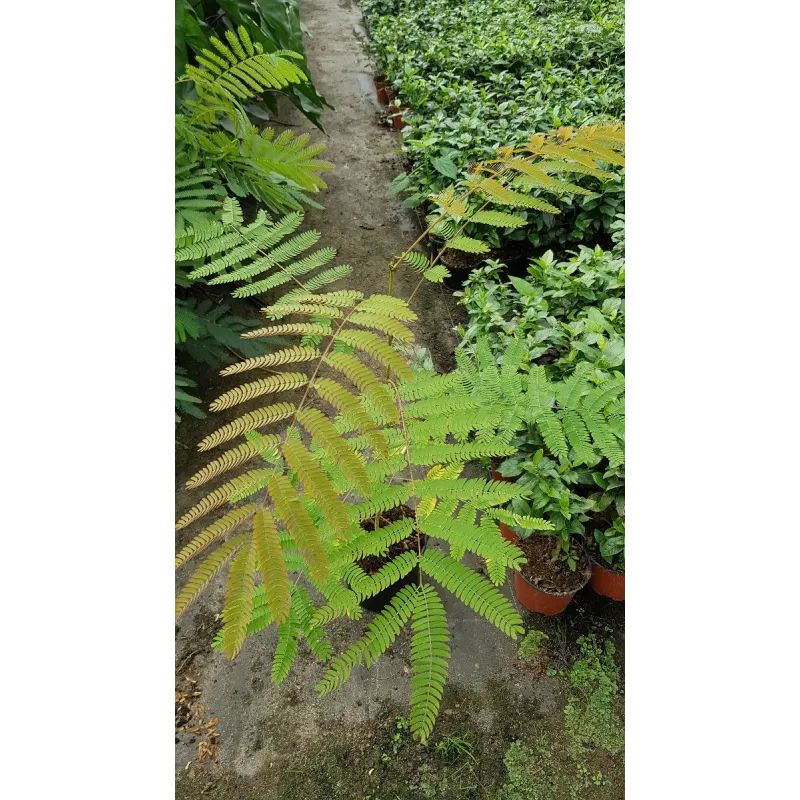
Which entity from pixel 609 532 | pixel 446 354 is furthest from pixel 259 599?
pixel 446 354

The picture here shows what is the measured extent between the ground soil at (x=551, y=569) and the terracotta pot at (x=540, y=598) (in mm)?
20

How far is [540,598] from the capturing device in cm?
212

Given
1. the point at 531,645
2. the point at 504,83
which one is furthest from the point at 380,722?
the point at 504,83

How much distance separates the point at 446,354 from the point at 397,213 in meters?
1.78

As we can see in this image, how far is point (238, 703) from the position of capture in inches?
80.5

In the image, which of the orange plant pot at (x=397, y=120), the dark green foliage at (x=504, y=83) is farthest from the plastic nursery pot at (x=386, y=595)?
the orange plant pot at (x=397, y=120)

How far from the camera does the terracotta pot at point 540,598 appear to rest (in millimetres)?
2102

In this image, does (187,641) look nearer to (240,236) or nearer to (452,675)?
(452,675)

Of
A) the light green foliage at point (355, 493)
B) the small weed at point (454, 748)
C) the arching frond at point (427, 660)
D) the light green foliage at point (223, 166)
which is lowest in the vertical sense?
the small weed at point (454, 748)

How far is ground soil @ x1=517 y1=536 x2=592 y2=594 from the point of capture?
2.12 metres

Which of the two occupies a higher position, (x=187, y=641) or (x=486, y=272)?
(x=486, y=272)

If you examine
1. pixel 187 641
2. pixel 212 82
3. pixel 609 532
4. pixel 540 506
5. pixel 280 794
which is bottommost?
pixel 280 794

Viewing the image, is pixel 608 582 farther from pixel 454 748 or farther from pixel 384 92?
pixel 384 92

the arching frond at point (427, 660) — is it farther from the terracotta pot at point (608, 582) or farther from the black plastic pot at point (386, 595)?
the terracotta pot at point (608, 582)
